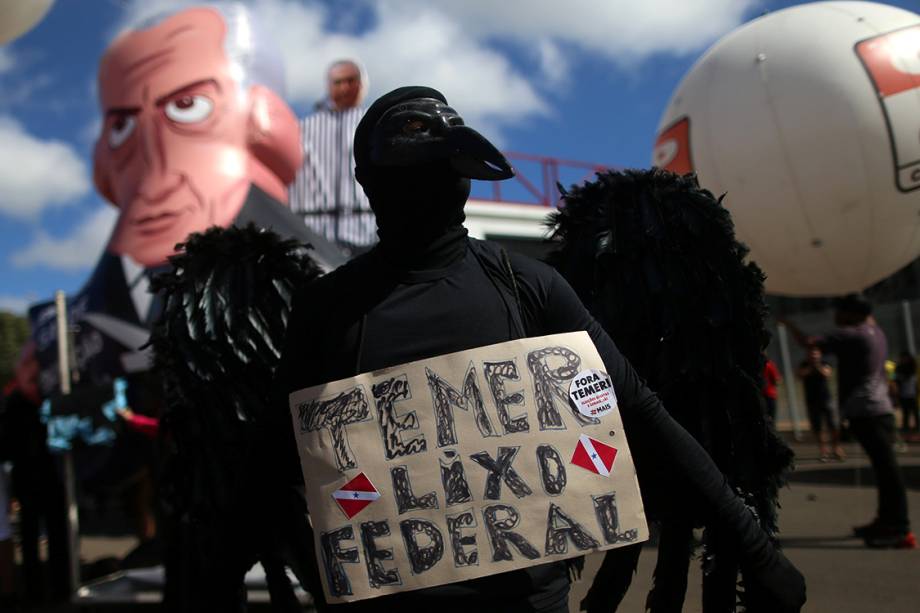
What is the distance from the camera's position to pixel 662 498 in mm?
1632

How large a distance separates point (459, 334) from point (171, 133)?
492 cm

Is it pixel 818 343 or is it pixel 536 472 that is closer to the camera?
pixel 536 472

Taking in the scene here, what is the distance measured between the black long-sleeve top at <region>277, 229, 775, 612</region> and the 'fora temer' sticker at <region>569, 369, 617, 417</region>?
45 mm

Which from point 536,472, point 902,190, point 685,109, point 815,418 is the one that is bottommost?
point 815,418

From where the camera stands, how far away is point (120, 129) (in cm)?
568

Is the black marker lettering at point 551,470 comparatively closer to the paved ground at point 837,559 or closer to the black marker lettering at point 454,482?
the black marker lettering at point 454,482

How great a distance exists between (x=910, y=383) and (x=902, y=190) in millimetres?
7117

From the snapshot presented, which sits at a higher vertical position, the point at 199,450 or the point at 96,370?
the point at 96,370

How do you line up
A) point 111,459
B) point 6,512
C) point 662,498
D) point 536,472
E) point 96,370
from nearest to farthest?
point 536,472, point 662,498, point 6,512, point 96,370, point 111,459

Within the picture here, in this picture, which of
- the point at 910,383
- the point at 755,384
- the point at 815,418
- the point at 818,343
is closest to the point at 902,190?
the point at 818,343

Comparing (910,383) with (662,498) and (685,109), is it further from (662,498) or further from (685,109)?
(662,498)

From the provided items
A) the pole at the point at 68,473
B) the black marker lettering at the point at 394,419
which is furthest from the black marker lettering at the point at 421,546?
the pole at the point at 68,473

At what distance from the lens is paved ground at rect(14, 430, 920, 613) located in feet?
10.2

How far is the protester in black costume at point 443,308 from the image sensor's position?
3.91ft
